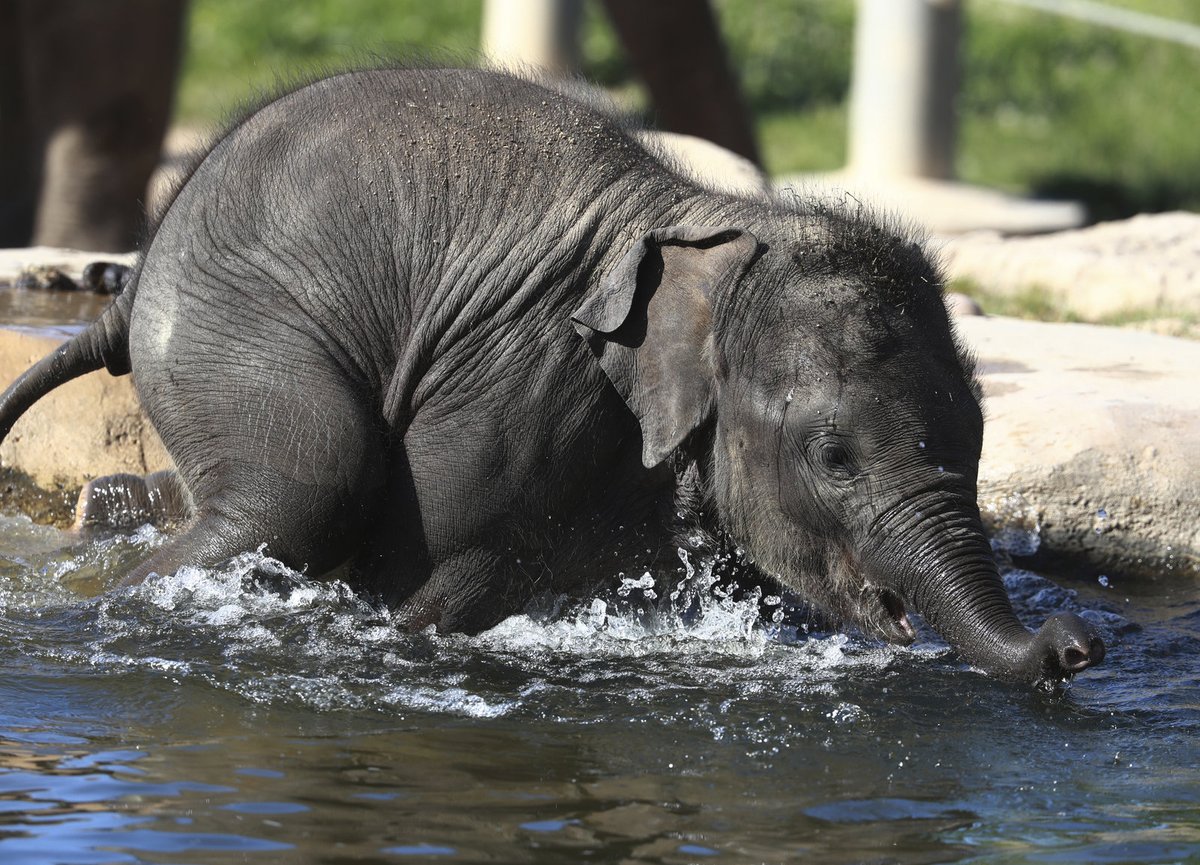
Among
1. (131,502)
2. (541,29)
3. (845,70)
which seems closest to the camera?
(131,502)

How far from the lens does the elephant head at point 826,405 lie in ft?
15.2

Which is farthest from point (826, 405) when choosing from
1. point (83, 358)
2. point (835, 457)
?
point (83, 358)

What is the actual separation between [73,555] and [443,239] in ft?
6.09

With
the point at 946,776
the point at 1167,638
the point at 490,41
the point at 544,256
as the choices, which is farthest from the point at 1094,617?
the point at 490,41

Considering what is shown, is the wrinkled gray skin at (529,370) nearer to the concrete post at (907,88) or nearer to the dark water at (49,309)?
the dark water at (49,309)

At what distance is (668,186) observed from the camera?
16.9 ft

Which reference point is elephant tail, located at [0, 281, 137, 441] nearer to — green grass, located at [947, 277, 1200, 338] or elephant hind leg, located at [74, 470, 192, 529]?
elephant hind leg, located at [74, 470, 192, 529]

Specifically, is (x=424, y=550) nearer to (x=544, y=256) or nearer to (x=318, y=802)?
(x=544, y=256)

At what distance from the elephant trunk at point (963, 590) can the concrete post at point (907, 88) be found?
33.7 ft

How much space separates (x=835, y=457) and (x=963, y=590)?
438 millimetres

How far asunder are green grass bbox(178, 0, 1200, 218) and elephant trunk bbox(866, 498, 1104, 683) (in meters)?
13.0

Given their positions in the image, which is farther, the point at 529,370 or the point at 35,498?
the point at 35,498

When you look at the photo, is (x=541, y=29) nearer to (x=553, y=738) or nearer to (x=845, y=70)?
(x=845, y=70)

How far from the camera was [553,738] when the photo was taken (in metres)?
4.43
